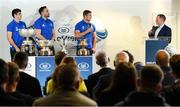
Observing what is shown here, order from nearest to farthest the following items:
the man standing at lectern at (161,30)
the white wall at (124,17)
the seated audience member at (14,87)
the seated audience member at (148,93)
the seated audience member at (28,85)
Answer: the seated audience member at (148,93) → the seated audience member at (14,87) → the seated audience member at (28,85) → the man standing at lectern at (161,30) → the white wall at (124,17)

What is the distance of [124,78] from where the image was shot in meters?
3.87

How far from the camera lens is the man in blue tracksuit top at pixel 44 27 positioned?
1034cm

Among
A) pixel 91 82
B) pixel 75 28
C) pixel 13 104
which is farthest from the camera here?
pixel 75 28

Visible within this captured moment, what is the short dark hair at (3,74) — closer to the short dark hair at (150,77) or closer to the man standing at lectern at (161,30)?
the short dark hair at (150,77)

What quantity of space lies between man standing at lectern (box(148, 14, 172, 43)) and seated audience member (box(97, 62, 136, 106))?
261 inches

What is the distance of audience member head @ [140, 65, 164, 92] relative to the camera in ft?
11.0

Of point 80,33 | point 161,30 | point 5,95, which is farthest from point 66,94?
point 161,30

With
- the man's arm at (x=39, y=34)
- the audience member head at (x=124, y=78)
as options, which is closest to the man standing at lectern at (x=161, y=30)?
the man's arm at (x=39, y=34)

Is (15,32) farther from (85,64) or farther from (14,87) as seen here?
(14,87)

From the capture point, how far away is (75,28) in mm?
10758

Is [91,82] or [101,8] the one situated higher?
[101,8]

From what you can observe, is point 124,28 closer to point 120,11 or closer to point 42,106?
point 120,11

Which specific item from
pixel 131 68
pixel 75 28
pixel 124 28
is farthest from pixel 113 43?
pixel 131 68

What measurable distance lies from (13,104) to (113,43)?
818 centimetres
